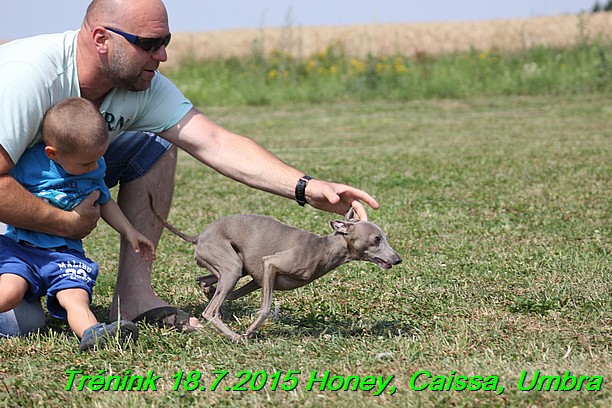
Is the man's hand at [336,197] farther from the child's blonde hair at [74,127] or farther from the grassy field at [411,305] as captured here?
the child's blonde hair at [74,127]

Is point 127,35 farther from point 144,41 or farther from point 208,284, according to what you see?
point 208,284

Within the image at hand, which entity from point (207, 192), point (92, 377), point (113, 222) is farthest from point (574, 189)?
point (92, 377)

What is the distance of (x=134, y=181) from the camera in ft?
15.7

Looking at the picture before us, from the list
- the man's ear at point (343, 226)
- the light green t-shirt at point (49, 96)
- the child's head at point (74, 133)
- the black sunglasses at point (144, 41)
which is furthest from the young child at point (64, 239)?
the man's ear at point (343, 226)

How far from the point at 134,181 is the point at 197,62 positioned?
19178mm

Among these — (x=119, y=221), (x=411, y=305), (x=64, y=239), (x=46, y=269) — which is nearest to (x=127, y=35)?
(x=119, y=221)

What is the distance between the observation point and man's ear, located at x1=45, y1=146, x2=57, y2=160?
3.97 meters

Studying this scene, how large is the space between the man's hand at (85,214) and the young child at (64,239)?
0.10 feet

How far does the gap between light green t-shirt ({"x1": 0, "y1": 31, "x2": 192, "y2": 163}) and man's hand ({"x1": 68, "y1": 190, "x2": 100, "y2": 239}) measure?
1.20 feet

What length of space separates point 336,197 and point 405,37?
Answer: 70.4 feet

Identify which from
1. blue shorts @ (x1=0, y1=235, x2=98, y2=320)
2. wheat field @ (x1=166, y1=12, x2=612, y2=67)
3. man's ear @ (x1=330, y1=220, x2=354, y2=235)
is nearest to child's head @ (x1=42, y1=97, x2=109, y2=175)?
blue shorts @ (x1=0, y1=235, x2=98, y2=320)

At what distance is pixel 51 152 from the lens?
13.1 ft

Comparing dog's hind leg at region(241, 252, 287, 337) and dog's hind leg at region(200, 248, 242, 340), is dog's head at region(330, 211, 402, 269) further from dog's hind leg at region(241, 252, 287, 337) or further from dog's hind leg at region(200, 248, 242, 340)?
dog's hind leg at region(200, 248, 242, 340)

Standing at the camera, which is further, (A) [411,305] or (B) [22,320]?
(A) [411,305]
